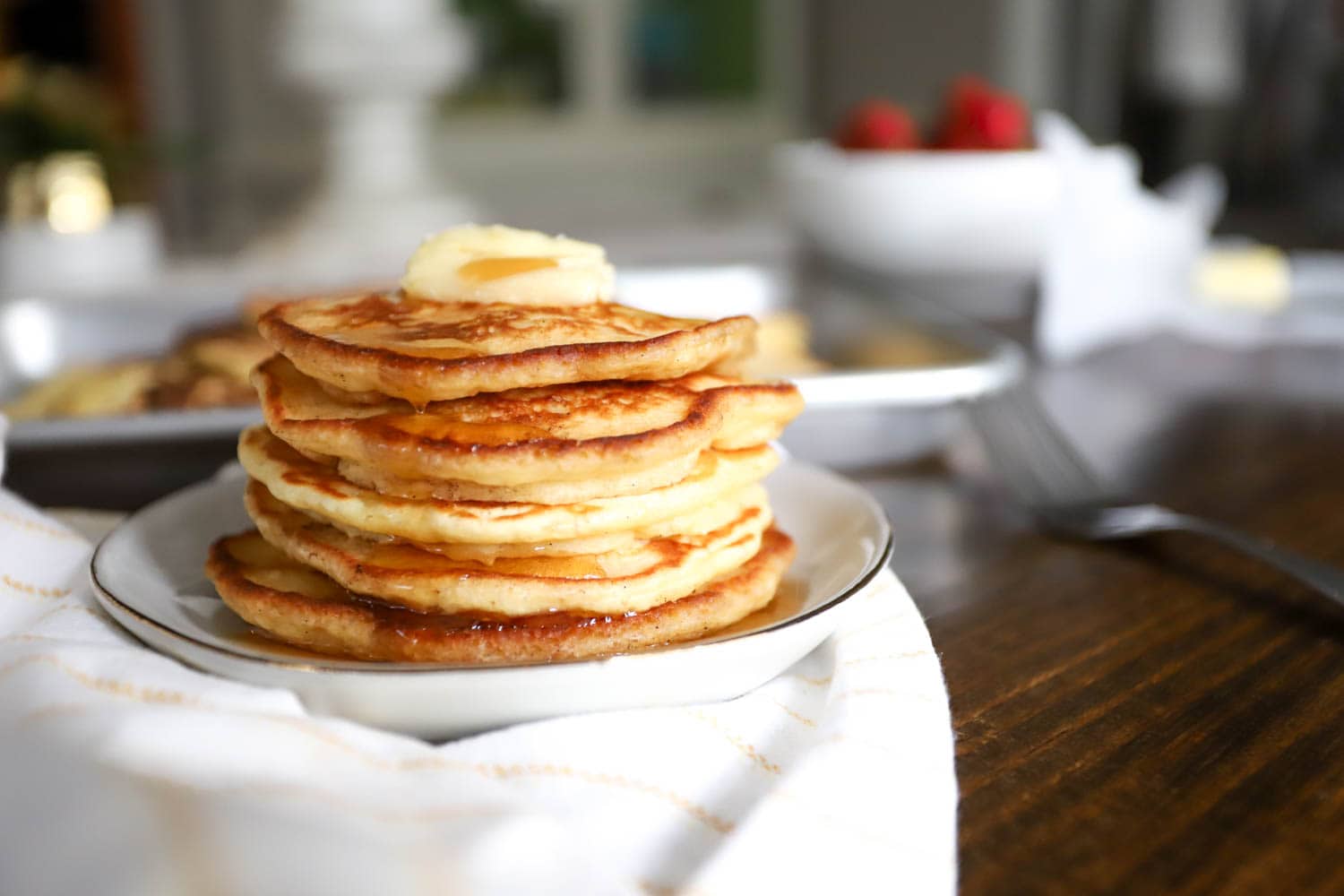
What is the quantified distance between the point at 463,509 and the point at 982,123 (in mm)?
1339

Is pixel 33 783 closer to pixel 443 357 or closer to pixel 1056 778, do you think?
pixel 443 357

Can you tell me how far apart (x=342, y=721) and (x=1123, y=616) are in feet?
1.61

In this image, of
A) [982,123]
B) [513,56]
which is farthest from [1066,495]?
[513,56]

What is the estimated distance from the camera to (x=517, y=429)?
59cm

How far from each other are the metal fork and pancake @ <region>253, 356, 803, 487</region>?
37cm

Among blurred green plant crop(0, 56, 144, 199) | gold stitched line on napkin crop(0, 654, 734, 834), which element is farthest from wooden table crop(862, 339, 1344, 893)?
blurred green plant crop(0, 56, 144, 199)

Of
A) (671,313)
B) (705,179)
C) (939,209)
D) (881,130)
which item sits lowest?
(705,179)

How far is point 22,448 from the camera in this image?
0.94 meters

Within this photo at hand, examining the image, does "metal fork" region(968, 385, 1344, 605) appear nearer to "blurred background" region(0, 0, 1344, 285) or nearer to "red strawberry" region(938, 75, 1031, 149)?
"red strawberry" region(938, 75, 1031, 149)

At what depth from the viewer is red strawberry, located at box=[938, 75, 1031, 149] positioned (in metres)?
1.68

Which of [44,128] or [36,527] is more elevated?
[44,128]

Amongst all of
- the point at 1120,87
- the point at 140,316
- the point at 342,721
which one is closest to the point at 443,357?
the point at 342,721

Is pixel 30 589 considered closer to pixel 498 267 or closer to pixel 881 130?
pixel 498 267

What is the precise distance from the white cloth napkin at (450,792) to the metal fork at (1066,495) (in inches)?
12.1
